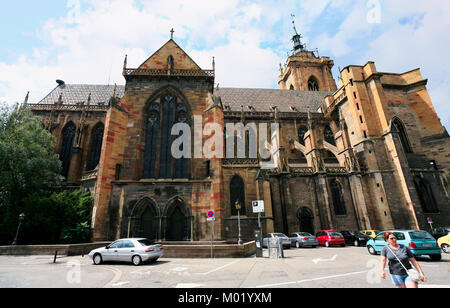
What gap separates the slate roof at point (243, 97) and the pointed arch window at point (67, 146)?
4908mm

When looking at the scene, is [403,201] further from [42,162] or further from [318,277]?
[42,162]

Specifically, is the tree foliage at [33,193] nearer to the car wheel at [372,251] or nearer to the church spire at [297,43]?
the car wheel at [372,251]

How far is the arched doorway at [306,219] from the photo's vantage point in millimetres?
22594

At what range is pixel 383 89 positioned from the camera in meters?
28.3

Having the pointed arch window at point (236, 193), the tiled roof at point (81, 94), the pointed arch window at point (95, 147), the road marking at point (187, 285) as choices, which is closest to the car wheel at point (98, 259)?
the road marking at point (187, 285)

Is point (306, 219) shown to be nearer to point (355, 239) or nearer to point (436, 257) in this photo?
point (355, 239)

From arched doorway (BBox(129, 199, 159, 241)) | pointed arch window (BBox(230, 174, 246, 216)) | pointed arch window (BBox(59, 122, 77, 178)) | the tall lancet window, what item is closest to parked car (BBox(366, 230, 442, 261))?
pointed arch window (BBox(230, 174, 246, 216))

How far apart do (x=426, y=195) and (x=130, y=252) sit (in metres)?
29.6

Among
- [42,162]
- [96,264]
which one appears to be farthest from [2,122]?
[96,264]

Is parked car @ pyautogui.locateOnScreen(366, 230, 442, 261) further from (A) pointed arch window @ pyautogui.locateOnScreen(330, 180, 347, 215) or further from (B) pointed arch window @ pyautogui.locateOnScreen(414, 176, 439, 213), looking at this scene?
(B) pointed arch window @ pyautogui.locateOnScreen(414, 176, 439, 213)

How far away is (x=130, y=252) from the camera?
9562mm

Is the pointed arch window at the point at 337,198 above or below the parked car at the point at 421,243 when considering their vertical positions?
above

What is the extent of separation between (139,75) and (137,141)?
21.4 ft

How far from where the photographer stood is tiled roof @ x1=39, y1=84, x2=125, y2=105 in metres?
30.4
